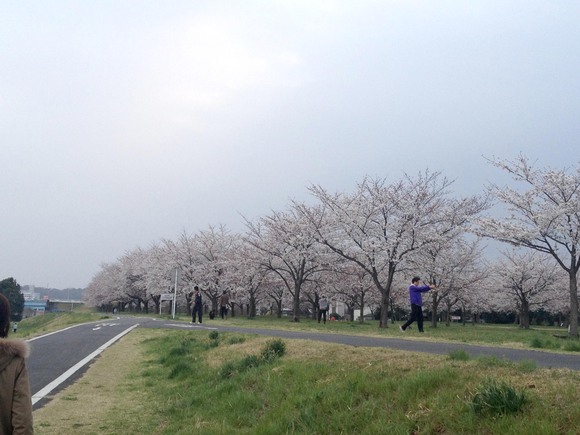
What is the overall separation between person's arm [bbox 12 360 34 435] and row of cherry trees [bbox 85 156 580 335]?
22.4 meters

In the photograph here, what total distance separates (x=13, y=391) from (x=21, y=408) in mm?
110

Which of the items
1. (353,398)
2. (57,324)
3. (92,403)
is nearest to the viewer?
(353,398)

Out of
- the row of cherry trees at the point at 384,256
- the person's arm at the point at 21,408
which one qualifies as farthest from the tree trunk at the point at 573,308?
the person's arm at the point at 21,408

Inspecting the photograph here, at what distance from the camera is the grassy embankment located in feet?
17.5

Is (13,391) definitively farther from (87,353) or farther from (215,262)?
(215,262)

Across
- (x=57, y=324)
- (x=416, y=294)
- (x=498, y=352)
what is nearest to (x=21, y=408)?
(x=498, y=352)

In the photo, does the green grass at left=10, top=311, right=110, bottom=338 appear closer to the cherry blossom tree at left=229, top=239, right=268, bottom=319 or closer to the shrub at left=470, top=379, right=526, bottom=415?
the shrub at left=470, top=379, right=526, bottom=415

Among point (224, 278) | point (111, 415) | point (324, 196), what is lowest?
point (111, 415)

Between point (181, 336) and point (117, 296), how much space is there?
222 ft

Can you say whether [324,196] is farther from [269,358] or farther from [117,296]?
[117,296]

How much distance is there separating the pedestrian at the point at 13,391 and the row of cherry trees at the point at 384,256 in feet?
73.4

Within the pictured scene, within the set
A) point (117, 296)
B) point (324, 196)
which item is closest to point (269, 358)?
point (324, 196)

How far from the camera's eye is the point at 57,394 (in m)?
9.84

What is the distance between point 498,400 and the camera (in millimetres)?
5297
